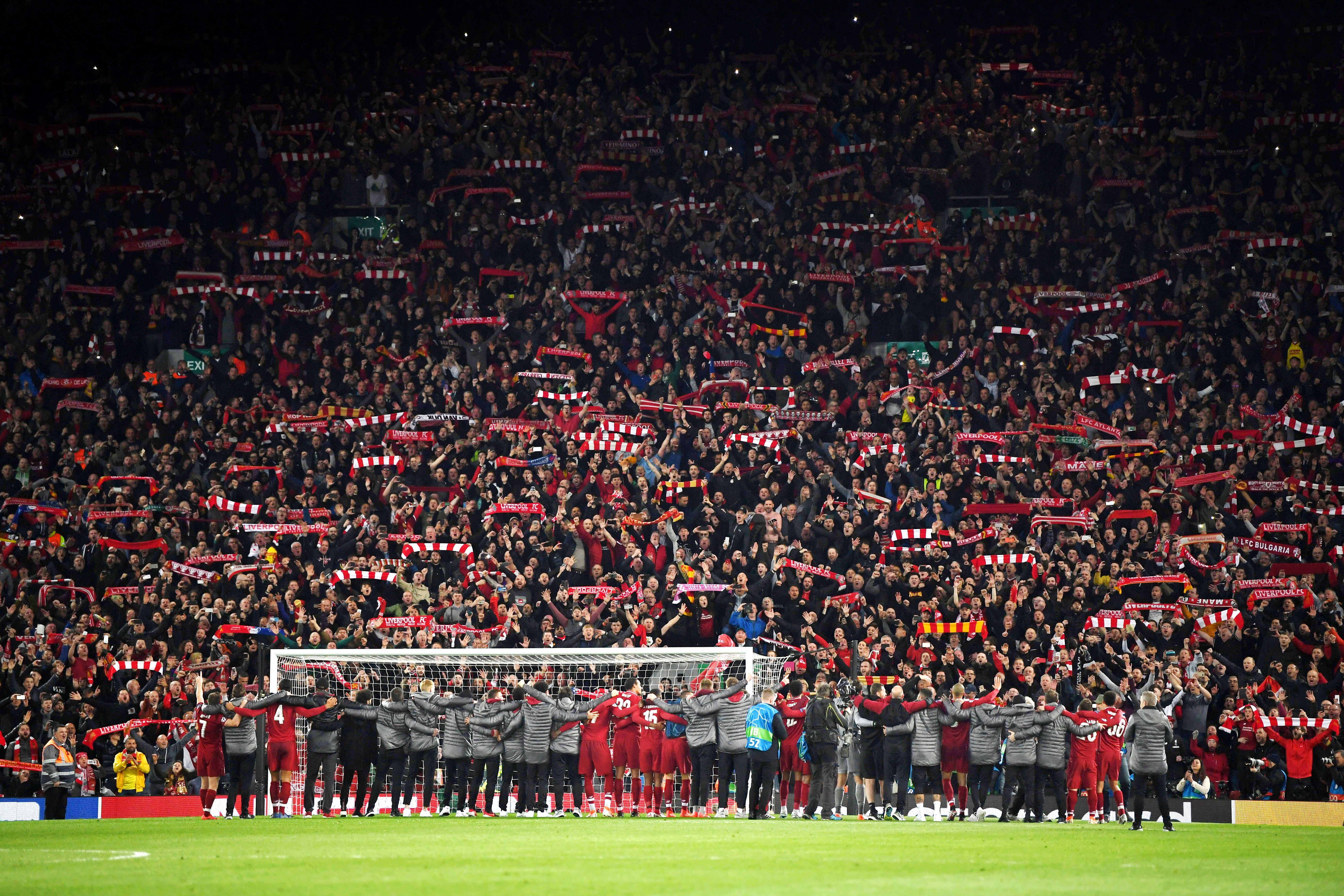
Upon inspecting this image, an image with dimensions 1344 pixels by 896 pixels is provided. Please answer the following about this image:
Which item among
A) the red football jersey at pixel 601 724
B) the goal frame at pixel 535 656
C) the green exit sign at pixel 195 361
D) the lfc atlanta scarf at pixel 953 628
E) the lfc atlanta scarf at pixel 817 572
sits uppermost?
the green exit sign at pixel 195 361

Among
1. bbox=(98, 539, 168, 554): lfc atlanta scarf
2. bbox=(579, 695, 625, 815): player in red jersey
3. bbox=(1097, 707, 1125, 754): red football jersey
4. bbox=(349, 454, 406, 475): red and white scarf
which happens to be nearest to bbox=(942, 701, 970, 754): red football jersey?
bbox=(1097, 707, 1125, 754): red football jersey

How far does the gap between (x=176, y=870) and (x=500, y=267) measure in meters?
21.7

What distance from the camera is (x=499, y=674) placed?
2250 centimetres

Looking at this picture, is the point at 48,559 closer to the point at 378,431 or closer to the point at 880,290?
the point at 378,431

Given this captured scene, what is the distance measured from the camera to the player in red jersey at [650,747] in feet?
64.6

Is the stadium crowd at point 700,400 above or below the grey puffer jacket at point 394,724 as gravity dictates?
above

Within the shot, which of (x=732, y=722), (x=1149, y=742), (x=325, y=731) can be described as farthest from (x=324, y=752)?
(x=1149, y=742)

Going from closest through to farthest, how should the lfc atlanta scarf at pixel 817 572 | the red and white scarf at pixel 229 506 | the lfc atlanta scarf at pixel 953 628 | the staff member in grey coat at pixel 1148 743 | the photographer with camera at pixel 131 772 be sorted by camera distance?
the staff member in grey coat at pixel 1148 743, the photographer with camera at pixel 131 772, the lfc atlanta scarf at pixel 953 628, the lfc atlanta scarf at pixel 817 572, the red and white scarf at pixel 229 506

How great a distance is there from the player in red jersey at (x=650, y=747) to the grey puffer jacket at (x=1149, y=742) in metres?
5.87

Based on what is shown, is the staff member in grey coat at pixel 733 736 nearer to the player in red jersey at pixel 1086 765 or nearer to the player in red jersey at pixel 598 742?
the player in red jersey at pixel 598 742

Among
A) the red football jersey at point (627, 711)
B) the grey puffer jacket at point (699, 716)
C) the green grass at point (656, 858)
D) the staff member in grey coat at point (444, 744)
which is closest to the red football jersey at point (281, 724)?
the green grass at point (656, 858)

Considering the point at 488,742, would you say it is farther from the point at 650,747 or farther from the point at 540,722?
the point at 650,747

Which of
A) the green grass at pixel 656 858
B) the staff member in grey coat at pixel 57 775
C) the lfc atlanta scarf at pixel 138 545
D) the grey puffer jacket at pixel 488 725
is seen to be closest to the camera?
the green grass at pixel 656 858

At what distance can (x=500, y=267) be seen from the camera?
1297 inches
